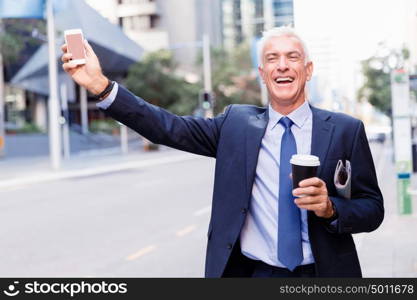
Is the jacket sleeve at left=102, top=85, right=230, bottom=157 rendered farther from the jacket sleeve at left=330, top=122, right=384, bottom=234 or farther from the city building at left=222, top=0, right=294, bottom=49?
the city building at left=222, top=0, right=294, bottom=49

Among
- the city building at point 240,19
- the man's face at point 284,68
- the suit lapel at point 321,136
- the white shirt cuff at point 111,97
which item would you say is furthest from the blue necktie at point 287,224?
the city building at point 240,19

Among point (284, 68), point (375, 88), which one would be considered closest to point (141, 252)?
point (284, 68)

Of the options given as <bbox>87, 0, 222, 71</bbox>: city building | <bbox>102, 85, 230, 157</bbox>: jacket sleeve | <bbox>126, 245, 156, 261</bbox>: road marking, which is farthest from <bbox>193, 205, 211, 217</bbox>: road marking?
<bbox>87, 0, 222, 71</bbox>: city building

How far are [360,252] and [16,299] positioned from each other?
5390 millimetres

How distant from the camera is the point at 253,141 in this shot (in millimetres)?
2348

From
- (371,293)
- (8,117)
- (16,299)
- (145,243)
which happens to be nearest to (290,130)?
(371,293)

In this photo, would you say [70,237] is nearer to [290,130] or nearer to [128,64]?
[290,130]

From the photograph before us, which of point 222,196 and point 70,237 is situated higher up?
point 222,196

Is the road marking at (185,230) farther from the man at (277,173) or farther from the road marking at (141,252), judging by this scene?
the man at (277,173)

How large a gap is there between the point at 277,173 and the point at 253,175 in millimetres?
85

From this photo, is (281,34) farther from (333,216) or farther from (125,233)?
(125,233)

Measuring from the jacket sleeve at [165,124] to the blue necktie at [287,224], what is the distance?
35cm

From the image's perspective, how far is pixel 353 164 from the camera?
90.5 inches

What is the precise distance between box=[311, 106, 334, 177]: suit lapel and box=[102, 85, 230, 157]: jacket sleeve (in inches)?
14.2
